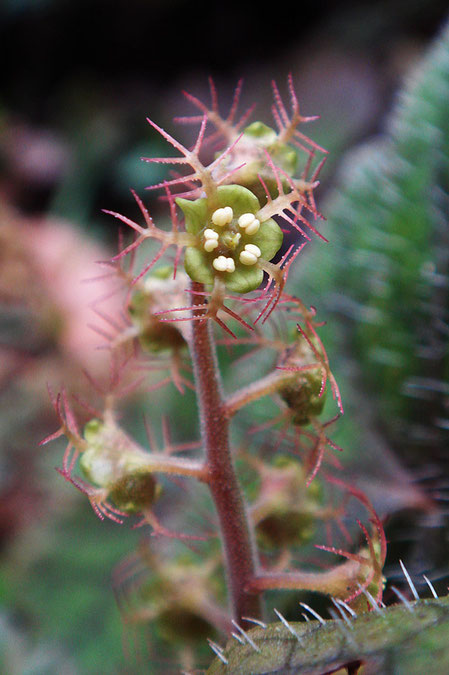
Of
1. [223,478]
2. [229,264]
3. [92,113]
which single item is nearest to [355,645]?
[223,478]

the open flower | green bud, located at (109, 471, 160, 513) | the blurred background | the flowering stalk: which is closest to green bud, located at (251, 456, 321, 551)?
the flowering stalk

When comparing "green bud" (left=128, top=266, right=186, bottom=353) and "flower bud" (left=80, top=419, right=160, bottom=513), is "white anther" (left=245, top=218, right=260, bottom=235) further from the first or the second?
"flower bud" (left=80, top=419, right=160, bottom=513)

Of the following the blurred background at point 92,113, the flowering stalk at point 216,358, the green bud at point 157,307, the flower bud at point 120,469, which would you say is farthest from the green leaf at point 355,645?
the blurred background at point 92,113

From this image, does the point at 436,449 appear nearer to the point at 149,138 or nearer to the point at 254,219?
the point at 254,219

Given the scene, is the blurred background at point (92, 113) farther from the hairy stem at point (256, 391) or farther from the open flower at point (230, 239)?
the open flower at point (230, 239)

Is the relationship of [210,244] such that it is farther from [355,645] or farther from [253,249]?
[355,645]

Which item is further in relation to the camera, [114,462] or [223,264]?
[114,462]
